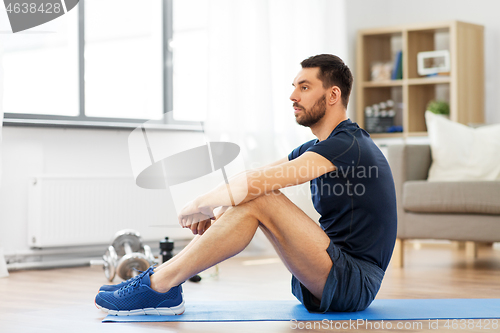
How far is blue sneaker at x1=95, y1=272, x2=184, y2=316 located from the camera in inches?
73.0

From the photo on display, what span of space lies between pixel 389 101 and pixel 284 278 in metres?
2.25

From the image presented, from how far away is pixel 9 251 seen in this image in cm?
330

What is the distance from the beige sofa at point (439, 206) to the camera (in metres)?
2.98

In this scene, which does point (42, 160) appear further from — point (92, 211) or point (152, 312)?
point (152, 312)

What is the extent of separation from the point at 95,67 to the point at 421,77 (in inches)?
91.1

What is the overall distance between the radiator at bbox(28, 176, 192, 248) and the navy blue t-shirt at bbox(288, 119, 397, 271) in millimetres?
1940

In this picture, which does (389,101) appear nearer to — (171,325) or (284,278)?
(284,278)

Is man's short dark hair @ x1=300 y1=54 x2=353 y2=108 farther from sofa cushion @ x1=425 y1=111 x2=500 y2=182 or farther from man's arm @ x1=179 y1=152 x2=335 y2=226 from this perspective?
sofa cushion @ x1=425 y1=111 x2=500 y2=182

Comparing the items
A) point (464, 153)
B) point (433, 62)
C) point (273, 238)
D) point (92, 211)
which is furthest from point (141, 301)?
point (433, 62)

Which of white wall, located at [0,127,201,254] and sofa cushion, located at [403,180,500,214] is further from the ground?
white wall, located at [0,127,201,254]

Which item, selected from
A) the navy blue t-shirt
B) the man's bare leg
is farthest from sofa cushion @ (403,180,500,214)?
the man's bare leg

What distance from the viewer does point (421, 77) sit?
4574 mm

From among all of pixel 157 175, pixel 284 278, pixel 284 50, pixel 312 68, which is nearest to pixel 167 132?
pixel 157 175

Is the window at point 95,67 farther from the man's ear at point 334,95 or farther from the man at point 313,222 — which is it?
the man's ear at point 334,95
